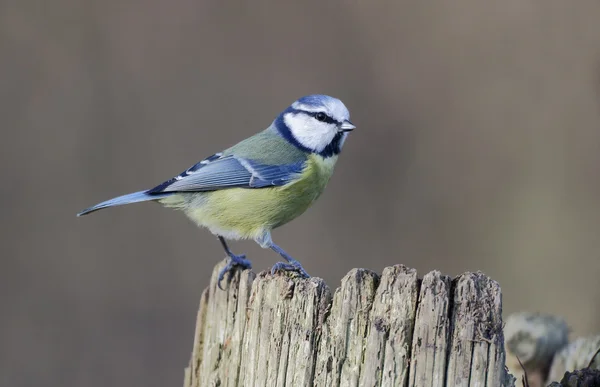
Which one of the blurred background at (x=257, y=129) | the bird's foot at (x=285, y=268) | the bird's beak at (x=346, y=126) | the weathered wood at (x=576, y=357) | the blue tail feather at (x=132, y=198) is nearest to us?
the bird's foot at (x=285, y=268)

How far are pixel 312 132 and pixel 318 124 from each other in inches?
1.9

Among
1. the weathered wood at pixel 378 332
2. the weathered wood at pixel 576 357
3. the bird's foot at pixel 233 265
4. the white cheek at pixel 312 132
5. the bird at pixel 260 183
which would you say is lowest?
the weathered wood at pixel 378 332

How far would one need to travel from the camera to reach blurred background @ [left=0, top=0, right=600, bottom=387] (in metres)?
4.61

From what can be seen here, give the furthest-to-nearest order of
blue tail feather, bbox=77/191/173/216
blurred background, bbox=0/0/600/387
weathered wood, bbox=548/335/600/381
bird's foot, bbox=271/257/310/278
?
1. blurred background, bbox=0/0/600/387
2. blue tail feather, bbox=77/191/173/216
3. weathered wood, bbox=548/335/600/381
4. bird's foot, bbox=271/257/310/278

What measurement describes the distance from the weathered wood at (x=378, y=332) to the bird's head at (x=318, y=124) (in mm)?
1176

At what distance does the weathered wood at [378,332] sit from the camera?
1.66 meters

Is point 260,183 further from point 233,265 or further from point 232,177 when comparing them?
point 233,265

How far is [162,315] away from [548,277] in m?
2.46

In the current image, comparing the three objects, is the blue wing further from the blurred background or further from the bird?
the blurred background

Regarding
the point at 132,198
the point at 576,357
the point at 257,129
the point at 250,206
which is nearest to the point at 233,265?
the point at 250,206

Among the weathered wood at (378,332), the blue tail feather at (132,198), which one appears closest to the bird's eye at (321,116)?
the blue tail feather at (132,198)

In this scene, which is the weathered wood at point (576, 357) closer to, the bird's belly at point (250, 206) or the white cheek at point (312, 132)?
the bird's belly at point (250, 206)

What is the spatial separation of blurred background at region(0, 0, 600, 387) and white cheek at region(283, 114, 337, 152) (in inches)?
61.5

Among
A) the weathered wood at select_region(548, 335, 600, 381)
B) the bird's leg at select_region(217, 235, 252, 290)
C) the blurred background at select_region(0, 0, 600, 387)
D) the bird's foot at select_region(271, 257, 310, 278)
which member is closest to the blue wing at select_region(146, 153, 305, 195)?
the bird's leg at select_region(217, 235, 252, 290)
